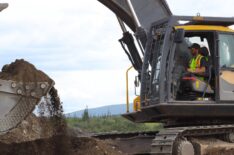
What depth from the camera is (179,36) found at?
1030 centimetres

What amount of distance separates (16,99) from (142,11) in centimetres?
446

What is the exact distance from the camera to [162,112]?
10.3 metres

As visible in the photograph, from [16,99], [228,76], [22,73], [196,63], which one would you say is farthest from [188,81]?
[16,99]

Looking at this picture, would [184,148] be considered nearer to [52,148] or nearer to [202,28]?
[52,148]

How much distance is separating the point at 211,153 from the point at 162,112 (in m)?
1.04

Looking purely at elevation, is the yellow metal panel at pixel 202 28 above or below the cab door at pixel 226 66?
above

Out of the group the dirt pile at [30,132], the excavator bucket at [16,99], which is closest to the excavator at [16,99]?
the excavator bucket at [16,99]

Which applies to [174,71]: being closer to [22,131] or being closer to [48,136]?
[48,136]

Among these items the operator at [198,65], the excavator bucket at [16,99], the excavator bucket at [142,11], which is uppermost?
the excavator bucket at [142,11]

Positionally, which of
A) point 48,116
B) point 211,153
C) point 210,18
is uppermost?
point 210,18

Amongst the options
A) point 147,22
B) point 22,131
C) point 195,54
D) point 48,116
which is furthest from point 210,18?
point 22,131

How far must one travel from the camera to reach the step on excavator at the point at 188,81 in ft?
33.8

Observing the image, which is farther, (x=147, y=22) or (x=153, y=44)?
(x=147, y=22)

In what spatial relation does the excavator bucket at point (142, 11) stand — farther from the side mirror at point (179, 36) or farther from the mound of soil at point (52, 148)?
the mound of soil at point (52, 148)
